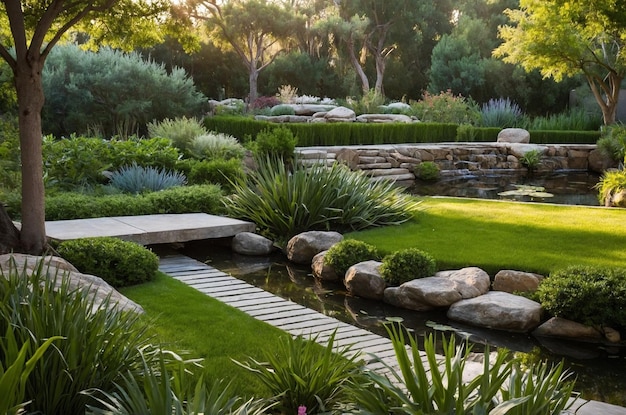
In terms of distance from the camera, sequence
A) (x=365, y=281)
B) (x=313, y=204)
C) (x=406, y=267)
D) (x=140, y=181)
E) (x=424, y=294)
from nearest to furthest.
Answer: (x=424, y=294) → (x=406, y=267) → (x=365, y=281) → (x=313, y=204) → (x=140, y=181)

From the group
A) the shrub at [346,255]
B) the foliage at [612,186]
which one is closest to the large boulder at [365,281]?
the shrub at [346,255]

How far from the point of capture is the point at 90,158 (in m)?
10.5

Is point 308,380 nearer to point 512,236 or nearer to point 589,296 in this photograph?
point 589,296

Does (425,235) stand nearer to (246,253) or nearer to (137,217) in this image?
(246,253)

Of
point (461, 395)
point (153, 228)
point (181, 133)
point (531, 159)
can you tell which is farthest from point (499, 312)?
point (531, 159)

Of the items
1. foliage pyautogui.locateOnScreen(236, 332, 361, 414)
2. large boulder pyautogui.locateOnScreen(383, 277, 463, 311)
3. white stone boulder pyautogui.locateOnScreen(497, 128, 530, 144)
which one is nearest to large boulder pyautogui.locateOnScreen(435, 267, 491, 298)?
large boulder pyautogui.locateOnScreen(383, 277, 463, 311)

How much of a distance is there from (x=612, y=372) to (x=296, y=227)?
4.71 meters

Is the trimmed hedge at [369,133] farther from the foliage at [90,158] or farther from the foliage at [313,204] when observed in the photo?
the foliage at [313,204]

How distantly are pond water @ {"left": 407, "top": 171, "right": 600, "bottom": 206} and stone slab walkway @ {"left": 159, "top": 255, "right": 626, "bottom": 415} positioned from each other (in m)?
7.48

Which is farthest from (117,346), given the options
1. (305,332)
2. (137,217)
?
(137,217)

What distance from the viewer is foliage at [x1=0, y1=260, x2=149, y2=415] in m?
2.82

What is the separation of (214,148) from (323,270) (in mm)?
5687

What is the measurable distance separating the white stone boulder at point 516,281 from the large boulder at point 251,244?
3027 mm

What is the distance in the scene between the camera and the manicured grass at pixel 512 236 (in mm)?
7023
